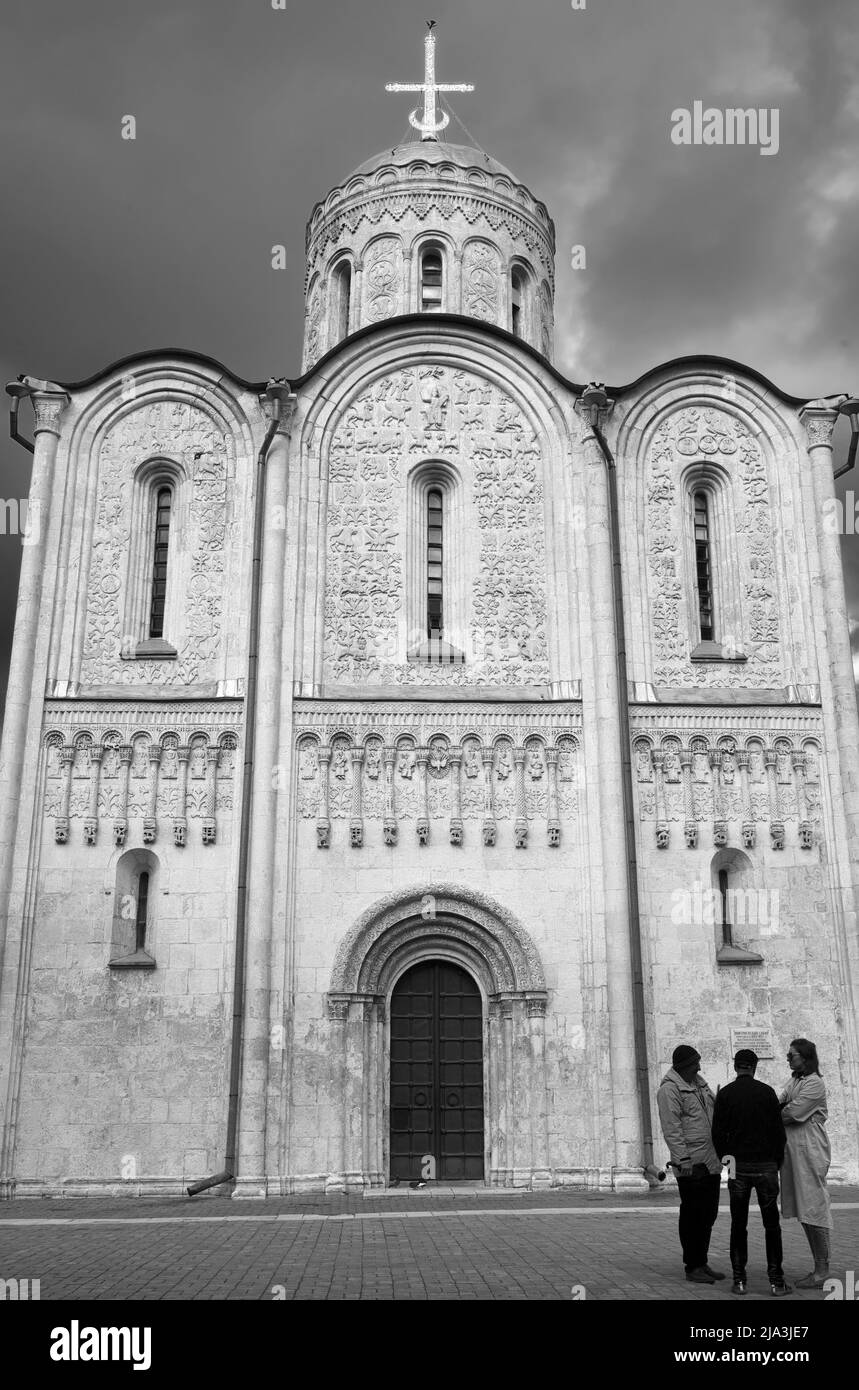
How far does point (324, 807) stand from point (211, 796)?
1.57 metres

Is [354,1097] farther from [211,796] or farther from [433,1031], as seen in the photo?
[211,796]

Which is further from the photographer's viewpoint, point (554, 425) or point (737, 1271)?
point (554, 425)

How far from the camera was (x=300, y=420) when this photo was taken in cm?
1852

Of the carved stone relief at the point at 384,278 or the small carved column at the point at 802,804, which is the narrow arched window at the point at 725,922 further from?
the carved stone relief at the point at 384,278

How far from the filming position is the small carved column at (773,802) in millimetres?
16938

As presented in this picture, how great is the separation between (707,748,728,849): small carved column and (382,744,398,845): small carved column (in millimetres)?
4523

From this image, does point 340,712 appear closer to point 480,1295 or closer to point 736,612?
point 736,612

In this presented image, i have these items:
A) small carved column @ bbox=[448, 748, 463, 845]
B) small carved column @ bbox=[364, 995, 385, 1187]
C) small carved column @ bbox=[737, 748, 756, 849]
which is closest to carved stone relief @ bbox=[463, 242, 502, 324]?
small carved column @ bbox=[448, 748, 463, 845]

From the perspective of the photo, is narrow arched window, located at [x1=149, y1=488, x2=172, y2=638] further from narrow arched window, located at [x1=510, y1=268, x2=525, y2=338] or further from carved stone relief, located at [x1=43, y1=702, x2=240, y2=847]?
narrow arched window, located at [x1=510, y1=268, x2=525, y2=338]

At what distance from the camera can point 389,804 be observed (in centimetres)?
1672

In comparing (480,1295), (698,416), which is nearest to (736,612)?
(698,416)

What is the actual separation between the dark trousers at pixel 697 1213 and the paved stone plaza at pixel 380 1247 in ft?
0.87

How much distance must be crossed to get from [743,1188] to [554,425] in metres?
12.9
